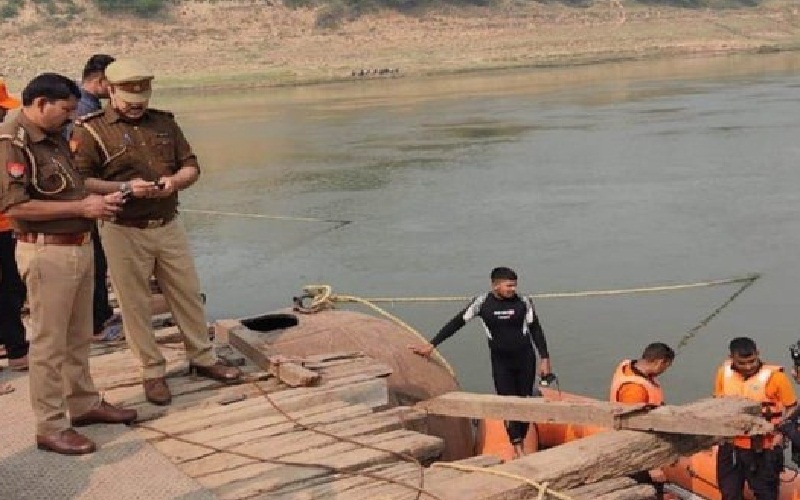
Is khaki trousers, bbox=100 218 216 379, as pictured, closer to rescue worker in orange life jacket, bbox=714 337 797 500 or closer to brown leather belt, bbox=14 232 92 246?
brown leather belt, bbox=14 232 92 246

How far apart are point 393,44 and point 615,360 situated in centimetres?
5552

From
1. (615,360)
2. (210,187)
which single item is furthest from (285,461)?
(210,187)

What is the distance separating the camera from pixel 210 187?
75.3 ft

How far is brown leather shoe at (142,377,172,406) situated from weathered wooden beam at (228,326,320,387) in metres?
0.75

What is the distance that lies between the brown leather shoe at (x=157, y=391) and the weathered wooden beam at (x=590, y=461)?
1.80m

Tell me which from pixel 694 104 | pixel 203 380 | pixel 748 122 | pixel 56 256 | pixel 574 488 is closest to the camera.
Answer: pixel 56 256

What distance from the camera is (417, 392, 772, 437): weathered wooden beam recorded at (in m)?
5.46

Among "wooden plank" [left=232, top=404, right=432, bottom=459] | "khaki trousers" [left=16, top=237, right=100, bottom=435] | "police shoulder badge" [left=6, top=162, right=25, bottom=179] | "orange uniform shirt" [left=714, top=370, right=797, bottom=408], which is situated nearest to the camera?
"police shoulder badge" [left=6, top=162, right=25, bottom=179]

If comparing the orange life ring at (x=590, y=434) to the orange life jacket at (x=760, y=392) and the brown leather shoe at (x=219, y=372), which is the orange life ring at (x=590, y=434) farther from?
the brown leather shoe at (x=219, y=372)

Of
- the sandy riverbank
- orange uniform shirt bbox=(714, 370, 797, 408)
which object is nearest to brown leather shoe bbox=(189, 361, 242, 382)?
orange uniform shirt bbox=(714, 370, 797, 408)

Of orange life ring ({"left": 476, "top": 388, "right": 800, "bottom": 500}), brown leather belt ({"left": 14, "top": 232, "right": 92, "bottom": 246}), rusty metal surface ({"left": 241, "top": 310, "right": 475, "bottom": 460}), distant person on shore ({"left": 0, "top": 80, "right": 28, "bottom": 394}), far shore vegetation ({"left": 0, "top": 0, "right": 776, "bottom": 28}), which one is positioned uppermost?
far shore vegetation ({"left": 0, "top": 0, "right": 776, "bottom": 28})

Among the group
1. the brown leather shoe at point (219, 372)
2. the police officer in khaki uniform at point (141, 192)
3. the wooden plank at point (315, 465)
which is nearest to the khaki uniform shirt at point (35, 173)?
the police officer in khaki uniform at point (141, 192)

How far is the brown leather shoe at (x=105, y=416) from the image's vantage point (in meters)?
5.29

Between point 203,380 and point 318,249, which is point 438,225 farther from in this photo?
point 203,380
